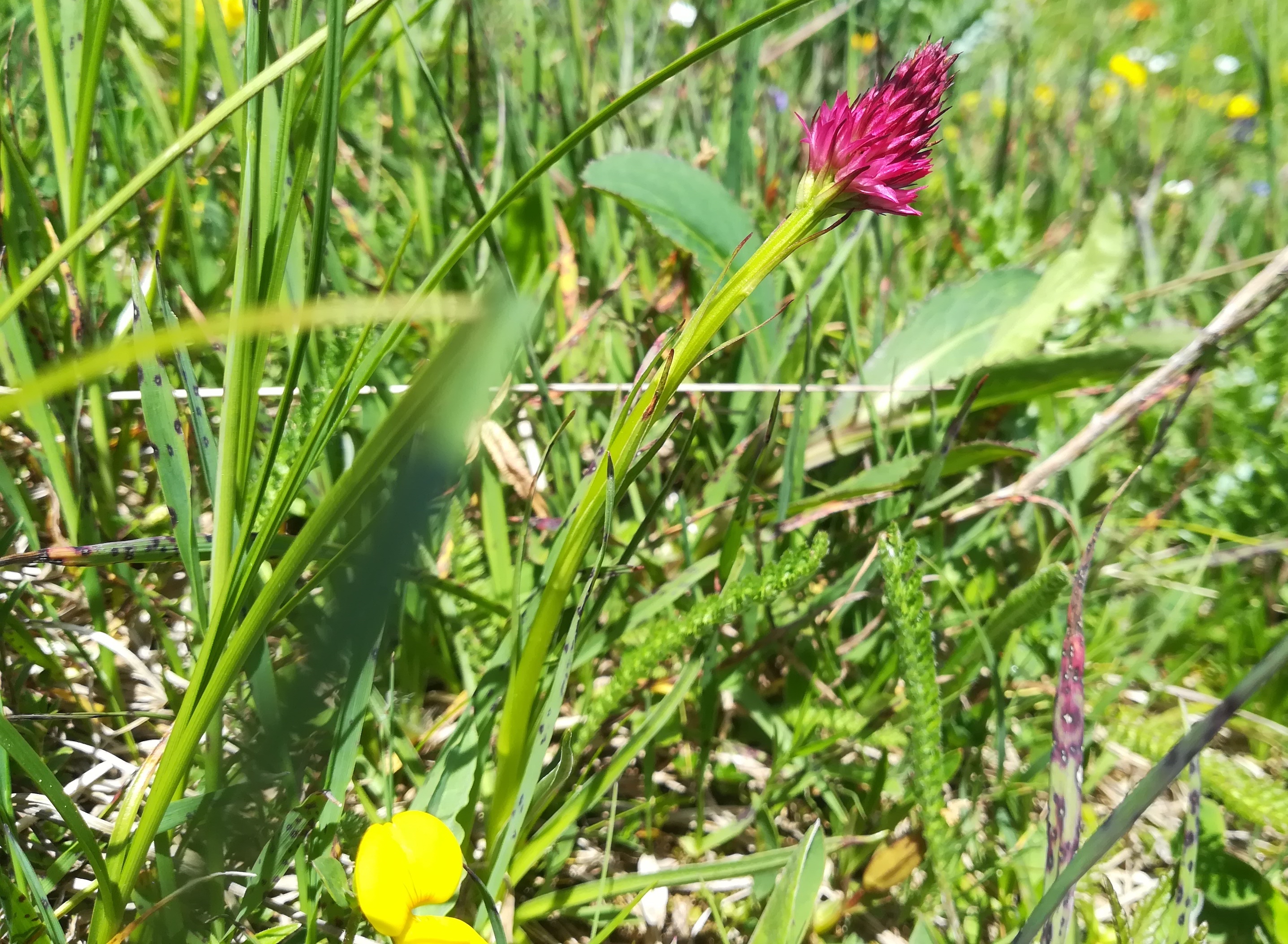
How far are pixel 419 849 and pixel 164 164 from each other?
0.63 meters

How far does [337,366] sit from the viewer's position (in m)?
1.04

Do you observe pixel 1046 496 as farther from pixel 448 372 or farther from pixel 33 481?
pixel 33 481

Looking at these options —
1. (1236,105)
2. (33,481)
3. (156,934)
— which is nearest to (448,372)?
(156,934)

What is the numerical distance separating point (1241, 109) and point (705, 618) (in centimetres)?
387

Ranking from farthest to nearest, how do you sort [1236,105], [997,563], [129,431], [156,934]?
[1236,105]
[997,563]
[129,431]
[156,934]

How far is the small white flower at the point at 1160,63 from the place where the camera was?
13.5 ft

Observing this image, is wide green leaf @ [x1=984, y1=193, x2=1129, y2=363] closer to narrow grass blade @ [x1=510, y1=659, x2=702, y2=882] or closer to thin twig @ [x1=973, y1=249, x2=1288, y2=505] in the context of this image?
thin twig @ [x1=973, y1=249, x2=1288, y2=505]

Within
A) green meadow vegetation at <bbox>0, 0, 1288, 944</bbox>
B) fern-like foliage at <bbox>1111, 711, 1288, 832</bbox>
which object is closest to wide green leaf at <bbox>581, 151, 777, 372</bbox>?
A: green meadow vegetation at <bbox>0, 0, 1288, 944</bbox>

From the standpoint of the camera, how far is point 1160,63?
4.12m

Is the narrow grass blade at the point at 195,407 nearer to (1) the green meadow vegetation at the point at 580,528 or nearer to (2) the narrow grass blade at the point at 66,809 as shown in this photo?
(1) the green meadow vegetation at the point at 580,528

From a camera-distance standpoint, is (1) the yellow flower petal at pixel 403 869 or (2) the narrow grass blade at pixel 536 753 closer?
(1) the yellow flower petal at pixel 403 869

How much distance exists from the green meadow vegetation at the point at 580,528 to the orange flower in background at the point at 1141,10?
417 cm

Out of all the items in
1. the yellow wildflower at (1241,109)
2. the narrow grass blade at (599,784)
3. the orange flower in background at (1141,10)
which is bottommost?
the narrow grass blade at (599,784)

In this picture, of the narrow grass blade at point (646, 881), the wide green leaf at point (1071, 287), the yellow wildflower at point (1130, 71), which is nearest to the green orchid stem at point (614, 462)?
the narrow grass blade at point (646, 881)
